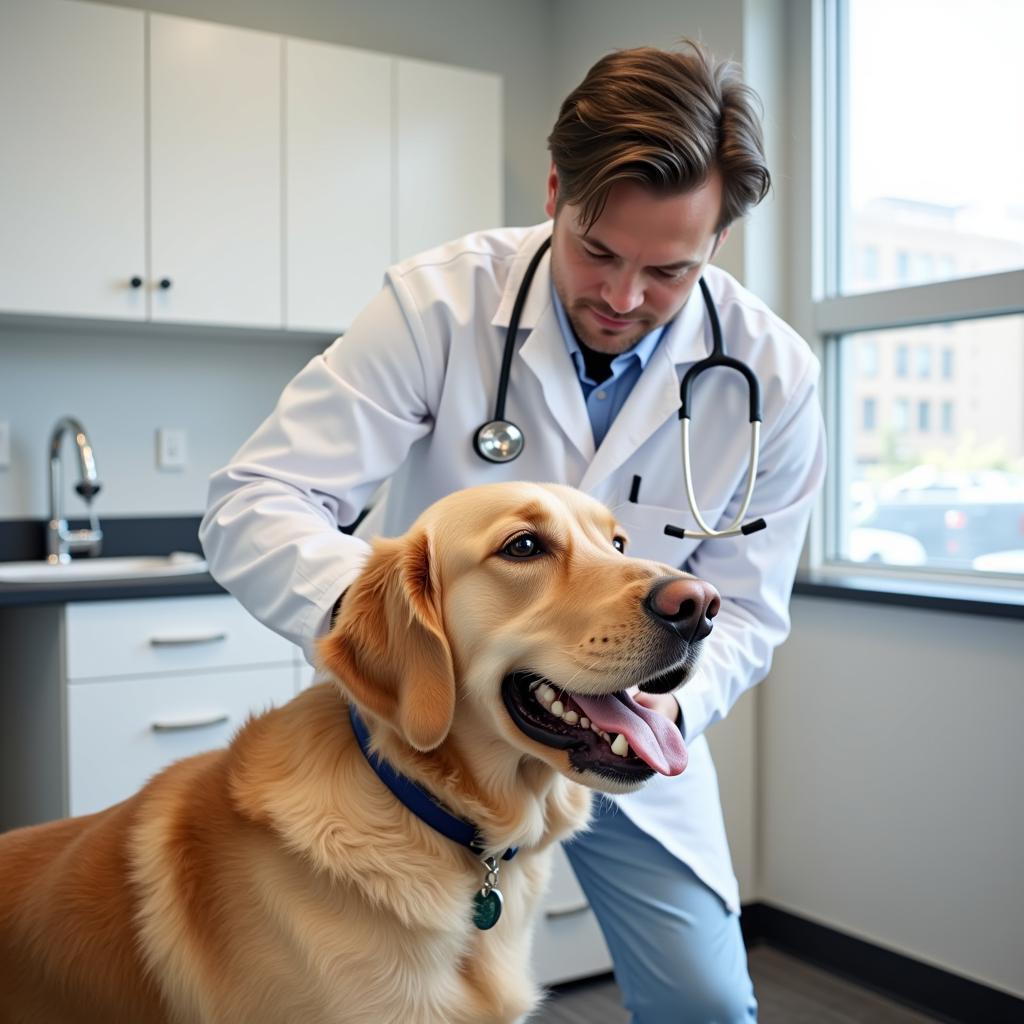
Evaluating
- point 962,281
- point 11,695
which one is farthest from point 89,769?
point 962,281

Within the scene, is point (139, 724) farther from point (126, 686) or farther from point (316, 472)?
point (316, 472)

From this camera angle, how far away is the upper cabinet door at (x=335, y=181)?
9.23 feet

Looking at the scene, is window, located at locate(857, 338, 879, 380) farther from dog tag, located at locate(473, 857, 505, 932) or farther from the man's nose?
dog tag, located at locate(473, 857, 505, 932)

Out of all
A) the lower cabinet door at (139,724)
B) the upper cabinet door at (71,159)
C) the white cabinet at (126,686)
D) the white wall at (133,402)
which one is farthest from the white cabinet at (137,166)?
the lower cabinet door at (139,724)

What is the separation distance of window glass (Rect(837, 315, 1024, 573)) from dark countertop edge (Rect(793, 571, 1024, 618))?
99 mm

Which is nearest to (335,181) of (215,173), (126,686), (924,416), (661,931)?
(215,173)

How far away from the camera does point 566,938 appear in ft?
8.22

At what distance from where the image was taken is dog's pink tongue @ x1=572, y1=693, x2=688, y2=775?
1.05m

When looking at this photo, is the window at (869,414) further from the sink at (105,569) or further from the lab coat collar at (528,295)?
the sink at (105,569)

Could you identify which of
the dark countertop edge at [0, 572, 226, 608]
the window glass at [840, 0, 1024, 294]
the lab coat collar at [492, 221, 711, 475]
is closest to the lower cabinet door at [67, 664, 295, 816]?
the dark countertop edge at [0, 572, 226, 608]

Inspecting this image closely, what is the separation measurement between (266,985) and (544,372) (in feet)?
2.79

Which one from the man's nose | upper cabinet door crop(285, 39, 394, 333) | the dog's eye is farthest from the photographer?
upper cabinet door crop(285, 39, 394, 333)

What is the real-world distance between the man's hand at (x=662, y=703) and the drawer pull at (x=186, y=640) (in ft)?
4.53

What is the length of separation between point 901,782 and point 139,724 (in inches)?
65.8
